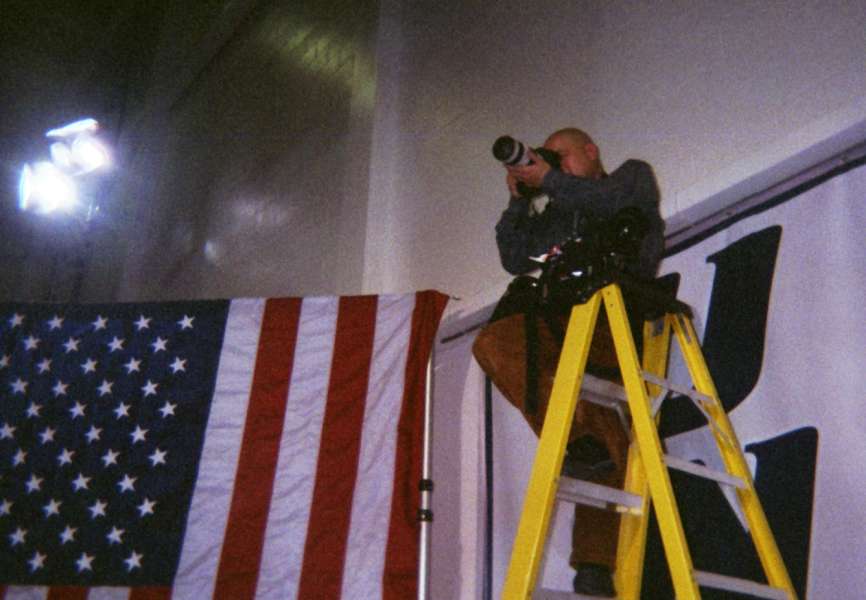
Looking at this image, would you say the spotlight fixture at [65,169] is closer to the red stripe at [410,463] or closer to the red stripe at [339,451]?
the red stripe at [339,451]

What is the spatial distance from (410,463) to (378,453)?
0.11m

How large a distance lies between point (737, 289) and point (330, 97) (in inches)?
108

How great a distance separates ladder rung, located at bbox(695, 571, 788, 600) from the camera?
47.3 inches

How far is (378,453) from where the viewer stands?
237 cm

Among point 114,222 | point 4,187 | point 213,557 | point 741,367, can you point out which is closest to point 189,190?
point 114,222

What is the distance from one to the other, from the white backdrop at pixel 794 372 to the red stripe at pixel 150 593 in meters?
1.16

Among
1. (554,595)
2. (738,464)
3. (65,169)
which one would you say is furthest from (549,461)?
(65,169)

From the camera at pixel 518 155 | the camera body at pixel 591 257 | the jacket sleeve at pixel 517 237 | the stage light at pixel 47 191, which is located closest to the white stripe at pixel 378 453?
the jacket sleeve at pixel 517 237

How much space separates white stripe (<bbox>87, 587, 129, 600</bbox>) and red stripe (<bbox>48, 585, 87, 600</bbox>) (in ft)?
0.09

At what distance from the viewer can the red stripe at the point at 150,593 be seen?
2.26 m

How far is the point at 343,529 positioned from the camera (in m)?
2.27

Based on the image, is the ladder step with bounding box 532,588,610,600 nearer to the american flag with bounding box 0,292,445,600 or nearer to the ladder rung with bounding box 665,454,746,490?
the ladder rung with bounding box 665,454,746,490

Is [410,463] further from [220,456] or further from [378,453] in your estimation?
[220,456]

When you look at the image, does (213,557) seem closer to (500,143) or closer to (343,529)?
(343,529)
